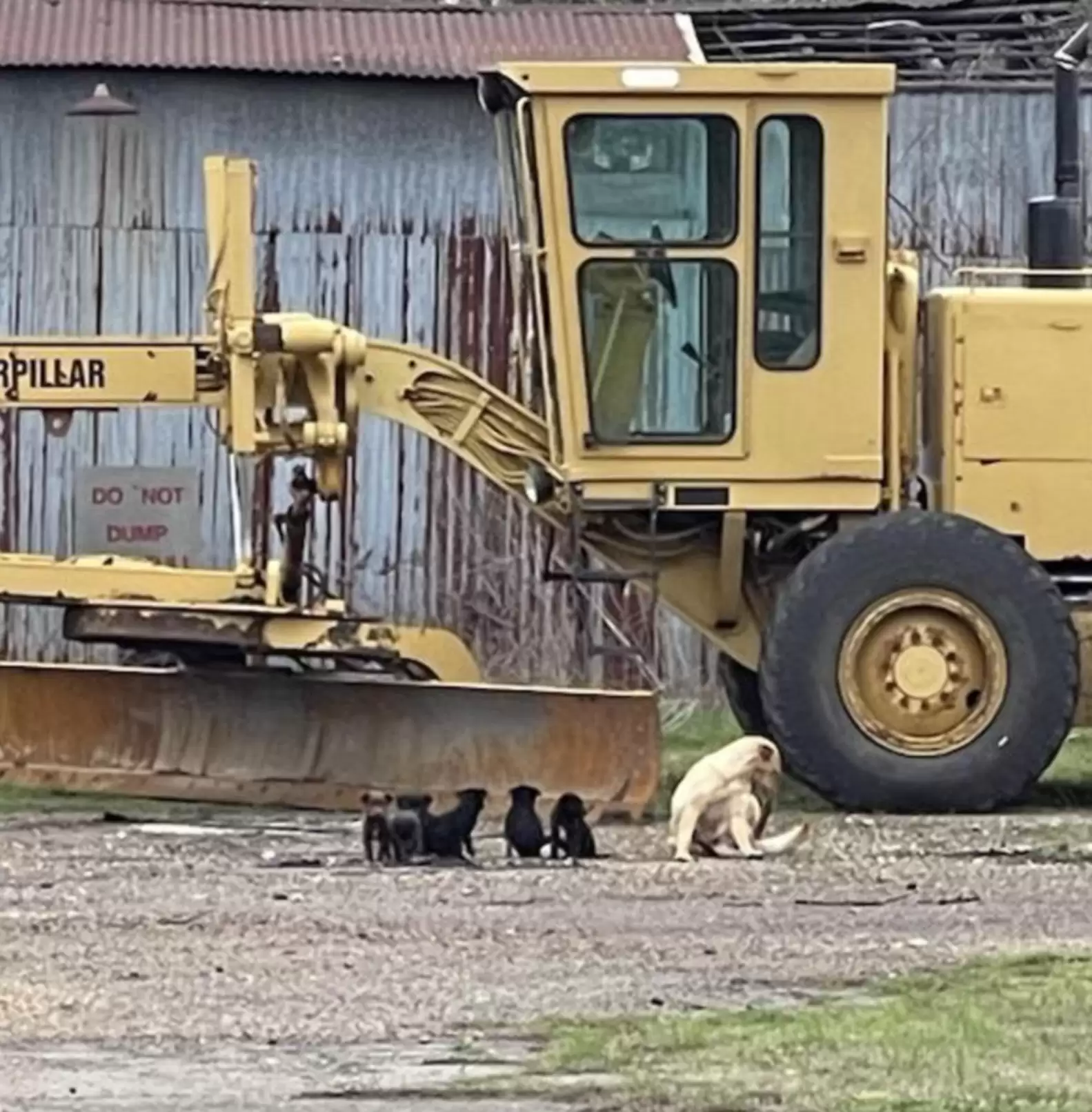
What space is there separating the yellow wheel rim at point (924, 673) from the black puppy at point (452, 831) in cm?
224

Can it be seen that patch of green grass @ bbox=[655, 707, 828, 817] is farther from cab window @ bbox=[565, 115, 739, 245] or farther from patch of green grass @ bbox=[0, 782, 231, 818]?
cab window @ bbox=[565, 115, 739, 245]

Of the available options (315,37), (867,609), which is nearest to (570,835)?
(867,609)

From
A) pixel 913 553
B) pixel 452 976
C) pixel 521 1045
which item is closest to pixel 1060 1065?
pixel 521 1045

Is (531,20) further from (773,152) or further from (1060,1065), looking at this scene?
(1060,1065)

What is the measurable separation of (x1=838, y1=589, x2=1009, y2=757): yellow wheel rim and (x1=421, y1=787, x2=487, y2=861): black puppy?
2239mm

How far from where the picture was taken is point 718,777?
44.6 ft

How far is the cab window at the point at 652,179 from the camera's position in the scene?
1534 cm

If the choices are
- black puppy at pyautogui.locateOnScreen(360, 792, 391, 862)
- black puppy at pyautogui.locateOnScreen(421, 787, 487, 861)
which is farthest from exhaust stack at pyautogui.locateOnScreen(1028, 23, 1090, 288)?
black puppy at pyautogui.locateOnScreen(360, 792, 391, 862)

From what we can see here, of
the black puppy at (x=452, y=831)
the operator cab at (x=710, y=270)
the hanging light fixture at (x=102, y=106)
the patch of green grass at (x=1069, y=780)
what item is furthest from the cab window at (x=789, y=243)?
the hanging light fixture at (x=102, y=106)

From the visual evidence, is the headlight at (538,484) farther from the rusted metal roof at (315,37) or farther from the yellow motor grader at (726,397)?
the rusted metal roof at (315,37)

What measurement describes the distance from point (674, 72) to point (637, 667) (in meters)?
5.60

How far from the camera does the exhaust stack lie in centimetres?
1673

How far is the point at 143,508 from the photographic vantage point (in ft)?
65.7

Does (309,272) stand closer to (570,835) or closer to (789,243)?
(789,243)
